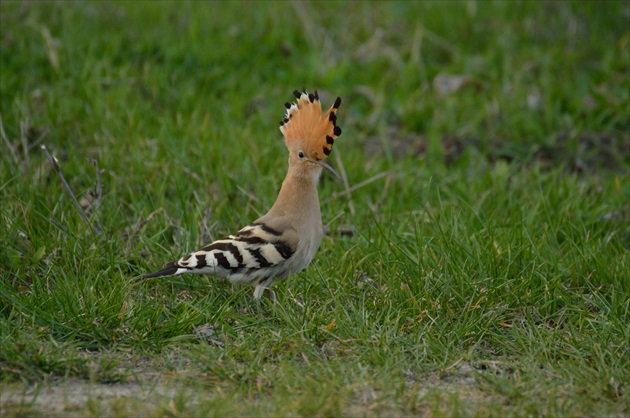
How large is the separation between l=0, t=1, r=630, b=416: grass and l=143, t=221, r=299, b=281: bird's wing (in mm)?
148

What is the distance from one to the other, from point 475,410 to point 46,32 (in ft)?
15.4

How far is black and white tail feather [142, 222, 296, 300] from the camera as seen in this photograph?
374 centimetres

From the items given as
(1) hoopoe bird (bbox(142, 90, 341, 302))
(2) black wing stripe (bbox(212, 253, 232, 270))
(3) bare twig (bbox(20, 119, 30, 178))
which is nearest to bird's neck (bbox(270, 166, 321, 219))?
(1) hoopoe bird (bbox(142, 90, 341, 302))

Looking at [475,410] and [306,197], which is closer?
[475,410]

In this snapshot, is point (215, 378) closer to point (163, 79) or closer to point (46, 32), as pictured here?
point (163, 79)

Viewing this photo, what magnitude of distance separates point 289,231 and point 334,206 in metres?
1.21

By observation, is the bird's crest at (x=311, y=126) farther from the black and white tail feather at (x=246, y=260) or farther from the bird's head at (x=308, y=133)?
the black and white tail feather at (x=246, y=260)

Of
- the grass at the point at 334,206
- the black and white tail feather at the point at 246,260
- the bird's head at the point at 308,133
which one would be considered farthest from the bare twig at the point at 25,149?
the bird's head at the point at 308,133

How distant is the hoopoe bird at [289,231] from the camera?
378cm

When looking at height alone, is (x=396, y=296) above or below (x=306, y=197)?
below

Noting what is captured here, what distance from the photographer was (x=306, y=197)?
158 inches

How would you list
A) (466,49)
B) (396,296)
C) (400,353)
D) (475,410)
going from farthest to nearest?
(466,49) < (396,296) < (400,353) < (475,410)

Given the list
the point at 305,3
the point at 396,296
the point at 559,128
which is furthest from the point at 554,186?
the point at 305,3

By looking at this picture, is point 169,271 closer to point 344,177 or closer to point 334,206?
point 334,206
